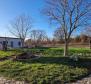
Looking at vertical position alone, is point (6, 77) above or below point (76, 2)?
below

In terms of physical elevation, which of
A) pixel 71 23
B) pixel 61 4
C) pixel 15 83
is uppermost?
pixel 61 4

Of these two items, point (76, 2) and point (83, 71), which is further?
point (76, 2)

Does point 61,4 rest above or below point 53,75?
above

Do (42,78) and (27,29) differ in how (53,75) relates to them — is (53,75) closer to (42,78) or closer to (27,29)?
(42,78)

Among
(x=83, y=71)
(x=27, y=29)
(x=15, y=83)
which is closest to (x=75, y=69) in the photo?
(x=83, y=71)

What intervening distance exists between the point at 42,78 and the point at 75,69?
8.56 feet

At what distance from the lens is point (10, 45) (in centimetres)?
4828

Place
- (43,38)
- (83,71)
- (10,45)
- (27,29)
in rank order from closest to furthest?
(83,71)
(10,45)
(27,29)
(43,38)

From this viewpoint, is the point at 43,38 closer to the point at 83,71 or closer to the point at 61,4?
the point at 61,4

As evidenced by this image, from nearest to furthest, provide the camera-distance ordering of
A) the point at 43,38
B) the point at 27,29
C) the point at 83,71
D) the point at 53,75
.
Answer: the point at 53,75, the point at 83,71, the point at 27,29, the point at 43,38

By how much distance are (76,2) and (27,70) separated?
11.7m

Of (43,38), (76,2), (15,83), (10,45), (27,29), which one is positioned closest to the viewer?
(15,83)

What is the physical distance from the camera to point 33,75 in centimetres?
966

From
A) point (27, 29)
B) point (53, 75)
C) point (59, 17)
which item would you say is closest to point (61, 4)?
point (59, 17)
